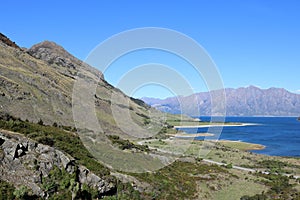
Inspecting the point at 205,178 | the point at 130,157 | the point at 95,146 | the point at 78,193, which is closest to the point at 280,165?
the point at 205,178

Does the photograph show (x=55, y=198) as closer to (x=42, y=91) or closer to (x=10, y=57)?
(x=42, y=91)

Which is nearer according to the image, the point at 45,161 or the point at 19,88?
the point at 45,161

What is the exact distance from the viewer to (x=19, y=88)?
59.0m

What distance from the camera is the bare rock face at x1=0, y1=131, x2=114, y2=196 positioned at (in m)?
21.7

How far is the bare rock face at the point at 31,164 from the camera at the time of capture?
2172cm

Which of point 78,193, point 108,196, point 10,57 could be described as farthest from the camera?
point 10,57

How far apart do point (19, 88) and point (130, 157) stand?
29.8 metres

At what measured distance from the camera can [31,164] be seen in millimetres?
22938

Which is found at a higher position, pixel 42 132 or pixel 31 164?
pixel 42 132

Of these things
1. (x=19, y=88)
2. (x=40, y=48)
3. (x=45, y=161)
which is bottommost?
(x=45, y=161)

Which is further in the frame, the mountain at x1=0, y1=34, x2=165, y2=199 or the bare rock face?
the mountain at x1=0, y1=34, x2=165, y2=199

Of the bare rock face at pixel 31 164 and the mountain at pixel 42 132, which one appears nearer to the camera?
the bare rock face at pixel 31 164

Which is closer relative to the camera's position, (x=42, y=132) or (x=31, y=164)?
(x=31, y=164)

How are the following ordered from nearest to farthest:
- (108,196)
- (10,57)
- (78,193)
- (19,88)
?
1. (78,193)
2. (108,196)
3. (19,88)
4. (10,57)
